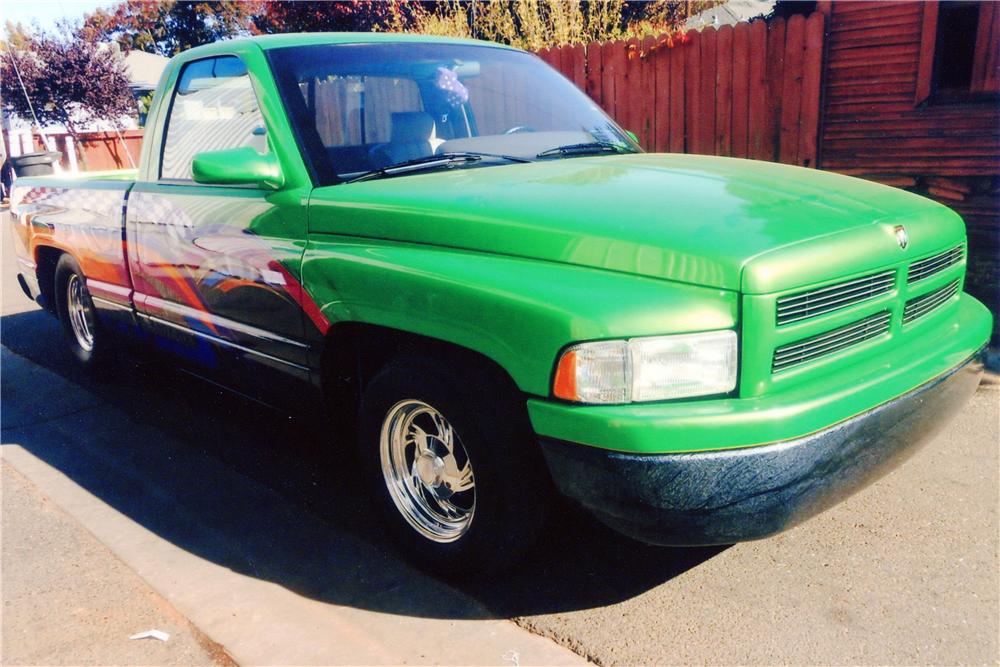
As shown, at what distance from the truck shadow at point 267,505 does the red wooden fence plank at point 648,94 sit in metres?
5.30

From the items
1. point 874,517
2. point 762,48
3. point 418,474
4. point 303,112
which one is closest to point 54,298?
point 303,112

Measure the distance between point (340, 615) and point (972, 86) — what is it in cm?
617

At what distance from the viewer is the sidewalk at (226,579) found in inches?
104

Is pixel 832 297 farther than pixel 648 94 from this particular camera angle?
No

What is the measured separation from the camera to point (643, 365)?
2.28m

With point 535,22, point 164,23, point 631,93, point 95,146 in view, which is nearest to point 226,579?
point 631,93

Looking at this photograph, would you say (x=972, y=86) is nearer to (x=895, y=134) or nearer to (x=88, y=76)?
(x=895, y=134)

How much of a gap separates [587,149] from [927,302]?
5.01ft

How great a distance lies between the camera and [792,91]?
7.32 m

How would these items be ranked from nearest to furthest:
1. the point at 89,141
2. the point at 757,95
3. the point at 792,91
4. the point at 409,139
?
the point at 409,139 < the point at 792,91 < the point at 757,95 < the point at 89,141

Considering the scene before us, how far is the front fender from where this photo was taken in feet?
7.45

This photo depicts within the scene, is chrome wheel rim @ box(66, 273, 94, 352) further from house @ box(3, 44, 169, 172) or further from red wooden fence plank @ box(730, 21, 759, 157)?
house @ box(3, 44, 169, 172)

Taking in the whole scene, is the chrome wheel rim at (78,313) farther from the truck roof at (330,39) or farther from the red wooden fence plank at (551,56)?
the red wooden fence plank at (551,56)

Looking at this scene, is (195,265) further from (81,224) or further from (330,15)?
(330,15)
